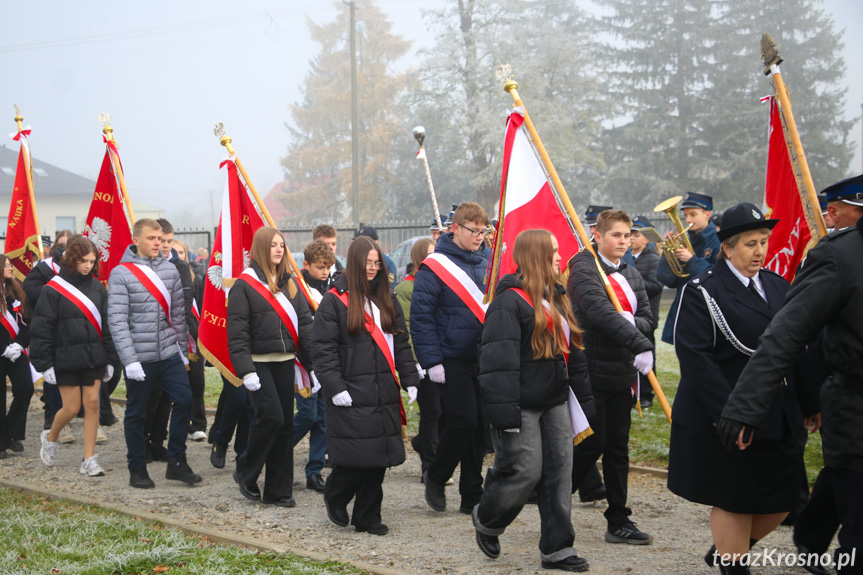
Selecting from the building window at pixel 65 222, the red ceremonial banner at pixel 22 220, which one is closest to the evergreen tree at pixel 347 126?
the building window at pixel 65 222

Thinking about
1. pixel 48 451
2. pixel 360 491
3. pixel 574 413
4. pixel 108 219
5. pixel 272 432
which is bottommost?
pixel 48 451

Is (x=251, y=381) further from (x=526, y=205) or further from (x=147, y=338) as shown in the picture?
(x=526, y=205)

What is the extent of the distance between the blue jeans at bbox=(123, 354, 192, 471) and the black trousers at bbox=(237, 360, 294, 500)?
0.94m

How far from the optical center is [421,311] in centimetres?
623

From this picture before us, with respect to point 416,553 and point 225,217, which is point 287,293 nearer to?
point 225,217

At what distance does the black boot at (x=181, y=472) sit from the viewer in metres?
7.37

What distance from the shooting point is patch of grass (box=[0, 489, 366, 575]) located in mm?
4898

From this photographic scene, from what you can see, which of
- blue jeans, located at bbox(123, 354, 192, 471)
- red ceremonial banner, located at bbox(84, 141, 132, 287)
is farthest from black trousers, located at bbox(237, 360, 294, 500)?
red ceremonial banner, located at bbox(84, 141, 132, 287)

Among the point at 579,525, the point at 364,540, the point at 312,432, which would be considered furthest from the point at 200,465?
the point at 579,525

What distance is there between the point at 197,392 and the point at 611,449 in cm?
543

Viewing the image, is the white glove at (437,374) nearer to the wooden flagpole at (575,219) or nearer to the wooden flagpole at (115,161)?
the wooden flagpole at (575,219)

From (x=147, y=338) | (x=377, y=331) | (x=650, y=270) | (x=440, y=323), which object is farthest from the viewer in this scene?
(x=650, y=270)

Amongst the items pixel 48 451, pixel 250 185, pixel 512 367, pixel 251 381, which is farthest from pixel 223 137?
pixel 512 367

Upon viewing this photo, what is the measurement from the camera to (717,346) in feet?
14.1
